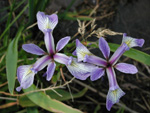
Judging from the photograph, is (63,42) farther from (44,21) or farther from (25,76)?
(25,76)

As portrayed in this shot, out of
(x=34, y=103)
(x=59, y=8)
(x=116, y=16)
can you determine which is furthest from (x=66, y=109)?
(x=116, y=16)

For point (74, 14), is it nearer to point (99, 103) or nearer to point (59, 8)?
point (59, 8)

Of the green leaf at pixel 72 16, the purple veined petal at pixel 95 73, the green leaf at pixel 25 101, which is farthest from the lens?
the green leaf at pixel 72 16

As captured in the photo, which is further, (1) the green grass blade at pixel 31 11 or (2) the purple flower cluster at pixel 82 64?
(1) the green grass blade at pixel 31 11

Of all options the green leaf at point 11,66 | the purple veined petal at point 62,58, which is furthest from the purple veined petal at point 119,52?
the green leaf at point 11,66

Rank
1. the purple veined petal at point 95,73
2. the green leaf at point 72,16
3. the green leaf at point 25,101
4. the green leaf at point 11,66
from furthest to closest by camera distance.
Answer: the green leaf at point 72,16
the green leaf at point 25,101
the green leaf at point 11,66
the purple veined petal at point 95,73

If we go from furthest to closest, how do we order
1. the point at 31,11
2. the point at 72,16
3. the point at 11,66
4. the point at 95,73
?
the point at 72,16 < the point at 31,11 < the point at 11,66 < the point at 95,73

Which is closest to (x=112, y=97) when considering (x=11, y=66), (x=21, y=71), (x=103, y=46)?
(x=103, y=46)

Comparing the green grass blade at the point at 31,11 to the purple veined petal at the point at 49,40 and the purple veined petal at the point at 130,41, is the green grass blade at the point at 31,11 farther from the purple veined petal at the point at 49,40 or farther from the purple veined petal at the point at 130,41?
the purple veined petal at the point at 130,41
